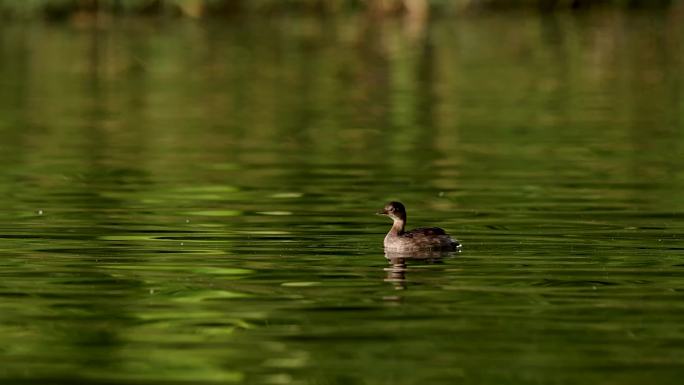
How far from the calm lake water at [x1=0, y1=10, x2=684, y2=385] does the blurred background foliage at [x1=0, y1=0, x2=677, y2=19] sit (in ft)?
69.8

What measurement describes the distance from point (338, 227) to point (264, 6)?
5224 cm

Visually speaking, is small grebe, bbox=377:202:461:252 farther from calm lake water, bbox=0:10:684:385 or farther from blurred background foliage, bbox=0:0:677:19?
blurred background foliage, bbox=0:0:677:19

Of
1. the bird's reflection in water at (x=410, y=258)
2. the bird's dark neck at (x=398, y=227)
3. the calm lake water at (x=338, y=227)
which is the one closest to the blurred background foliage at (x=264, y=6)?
the calm lake water at (x=338, y=227)

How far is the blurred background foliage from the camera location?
6154 cm

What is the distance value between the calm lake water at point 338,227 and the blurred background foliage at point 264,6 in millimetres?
21282

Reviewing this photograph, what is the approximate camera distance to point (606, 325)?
11617 mm

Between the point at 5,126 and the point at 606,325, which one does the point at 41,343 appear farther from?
the point at 5,126

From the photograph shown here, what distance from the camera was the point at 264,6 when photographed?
68312 millimetres

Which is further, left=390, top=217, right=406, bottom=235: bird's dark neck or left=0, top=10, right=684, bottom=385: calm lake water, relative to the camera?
left=390, top=217, right=406, bottom=235: bird's dark neck

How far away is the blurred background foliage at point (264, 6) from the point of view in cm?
6154

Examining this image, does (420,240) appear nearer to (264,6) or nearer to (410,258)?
(410,258)

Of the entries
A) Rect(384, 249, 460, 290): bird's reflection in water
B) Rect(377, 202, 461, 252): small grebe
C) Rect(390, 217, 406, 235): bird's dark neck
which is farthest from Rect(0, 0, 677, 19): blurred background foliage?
Rect(384, 249, 460, 290): bird's reflection in water

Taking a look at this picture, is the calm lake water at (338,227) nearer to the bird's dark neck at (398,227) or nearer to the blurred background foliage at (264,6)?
the bird's dark neck at (398,227)

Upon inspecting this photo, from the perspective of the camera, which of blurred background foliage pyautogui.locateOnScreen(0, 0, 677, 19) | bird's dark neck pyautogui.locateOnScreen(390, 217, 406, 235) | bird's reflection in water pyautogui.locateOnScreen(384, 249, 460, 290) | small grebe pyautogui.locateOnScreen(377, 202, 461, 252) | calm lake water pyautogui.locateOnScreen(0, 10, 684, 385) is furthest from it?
blurred background foliage pyautogui.locateOnScreen(0, 0, 677, 19)
